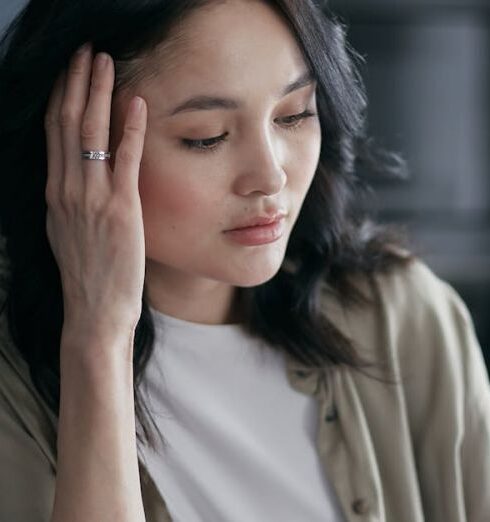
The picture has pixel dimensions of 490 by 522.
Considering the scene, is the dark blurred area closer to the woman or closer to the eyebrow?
the woman

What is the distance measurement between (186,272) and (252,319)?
0.13 m

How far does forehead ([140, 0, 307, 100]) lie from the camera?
1061 mm

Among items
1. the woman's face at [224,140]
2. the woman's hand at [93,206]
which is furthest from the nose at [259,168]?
the woman's hand at [93,206]

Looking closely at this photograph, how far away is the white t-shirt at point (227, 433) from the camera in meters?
1.21

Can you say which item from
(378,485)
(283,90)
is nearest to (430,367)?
(378,485)

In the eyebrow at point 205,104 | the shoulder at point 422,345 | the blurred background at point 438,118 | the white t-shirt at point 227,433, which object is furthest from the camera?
the blurred background at point 438,118

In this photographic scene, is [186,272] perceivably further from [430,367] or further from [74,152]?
[430,367]

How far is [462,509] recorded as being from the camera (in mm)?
1282

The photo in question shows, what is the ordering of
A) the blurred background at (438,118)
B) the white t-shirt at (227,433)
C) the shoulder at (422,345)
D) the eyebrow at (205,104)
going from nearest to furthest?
the eyebrow at (205,104), the white t-shirt at (227,433), the shoulder at (422,345), the blurred background at (438,118)

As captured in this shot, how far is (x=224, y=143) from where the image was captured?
3.58ft

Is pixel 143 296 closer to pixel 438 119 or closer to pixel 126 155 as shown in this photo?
pixel 126 155

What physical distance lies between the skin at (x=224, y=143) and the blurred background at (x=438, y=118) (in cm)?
153

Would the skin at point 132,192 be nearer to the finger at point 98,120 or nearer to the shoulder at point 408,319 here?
the finger at point 98,120

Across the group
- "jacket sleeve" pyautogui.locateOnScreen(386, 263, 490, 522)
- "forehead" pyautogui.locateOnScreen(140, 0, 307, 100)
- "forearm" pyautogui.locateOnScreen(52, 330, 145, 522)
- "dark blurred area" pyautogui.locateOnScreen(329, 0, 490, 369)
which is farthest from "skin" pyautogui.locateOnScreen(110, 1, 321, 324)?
"dark blurred area" pyautogui.locateOnScreen(329, 0, 490, 369)
